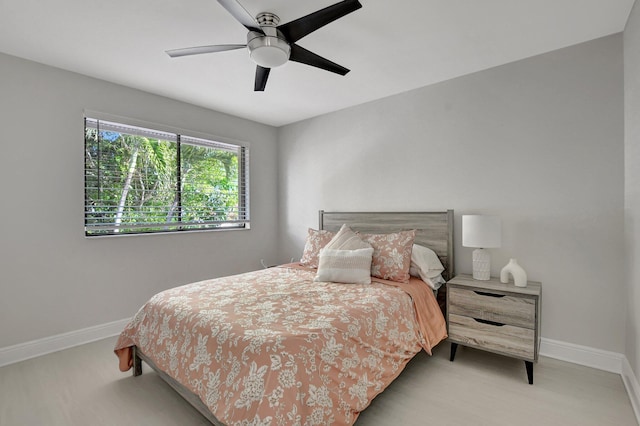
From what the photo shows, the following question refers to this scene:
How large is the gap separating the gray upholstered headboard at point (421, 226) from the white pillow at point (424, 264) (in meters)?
0.13

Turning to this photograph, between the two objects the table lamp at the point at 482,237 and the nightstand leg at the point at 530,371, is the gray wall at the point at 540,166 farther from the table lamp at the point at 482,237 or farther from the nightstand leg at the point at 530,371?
the nightstand leg at the point at 530,371

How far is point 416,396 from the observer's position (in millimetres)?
2031

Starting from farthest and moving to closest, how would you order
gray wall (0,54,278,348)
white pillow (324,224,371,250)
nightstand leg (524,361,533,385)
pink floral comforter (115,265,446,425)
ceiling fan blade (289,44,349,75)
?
1. white pillow (324,224,371,250)
2. gray wall (0,54,278,348)
3. nightstand leg (524,361,533,385)
4. ceiling fan blade (289,44,349,75)
5. pink floral comforter (115,265,446,425)

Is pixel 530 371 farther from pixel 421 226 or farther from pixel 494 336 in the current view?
pixel 421 226

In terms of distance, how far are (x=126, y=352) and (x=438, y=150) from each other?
129 inches

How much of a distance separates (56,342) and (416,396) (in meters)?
3.10

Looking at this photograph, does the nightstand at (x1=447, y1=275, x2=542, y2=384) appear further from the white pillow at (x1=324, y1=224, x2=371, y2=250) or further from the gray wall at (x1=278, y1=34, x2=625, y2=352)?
the white pillow at (x1=324, y1=224, x2=371, y2=250)

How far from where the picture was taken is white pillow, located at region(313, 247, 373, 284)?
103 inches

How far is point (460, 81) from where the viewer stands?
296 cm

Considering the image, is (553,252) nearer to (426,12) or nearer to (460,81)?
(460,81)

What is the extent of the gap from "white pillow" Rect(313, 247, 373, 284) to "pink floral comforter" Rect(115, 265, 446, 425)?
0.08 metres

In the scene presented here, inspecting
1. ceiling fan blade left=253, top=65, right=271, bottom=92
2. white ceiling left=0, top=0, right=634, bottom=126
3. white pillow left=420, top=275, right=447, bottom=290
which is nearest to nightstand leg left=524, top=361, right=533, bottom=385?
white pillow left=420, top=275, right=447, bottom=290

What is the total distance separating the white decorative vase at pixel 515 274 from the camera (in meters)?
2.36

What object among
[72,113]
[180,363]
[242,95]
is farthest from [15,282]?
[242,95]
